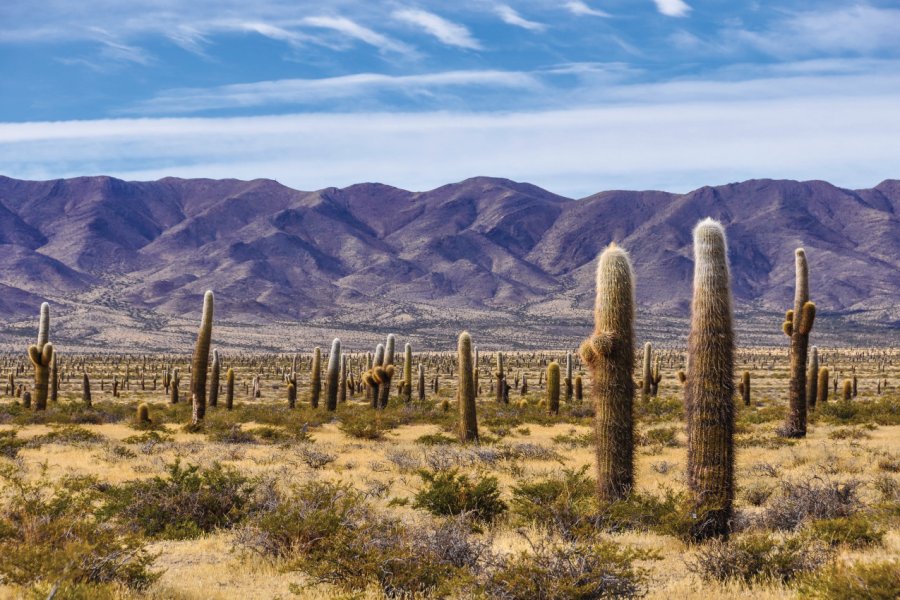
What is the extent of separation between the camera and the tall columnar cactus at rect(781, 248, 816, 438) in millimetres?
20328

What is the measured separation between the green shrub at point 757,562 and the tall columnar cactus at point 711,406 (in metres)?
1.20

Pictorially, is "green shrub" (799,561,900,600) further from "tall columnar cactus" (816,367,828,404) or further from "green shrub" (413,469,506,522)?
"tall columnar cactus" (816,367,828,404)

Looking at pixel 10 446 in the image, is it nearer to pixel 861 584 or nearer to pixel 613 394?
pixel 613 394

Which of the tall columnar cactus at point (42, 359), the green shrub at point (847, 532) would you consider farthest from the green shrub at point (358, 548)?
the tall columnar cactus at point (42, 359)

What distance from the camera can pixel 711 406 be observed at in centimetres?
917

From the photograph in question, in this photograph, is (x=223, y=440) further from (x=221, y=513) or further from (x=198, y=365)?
(x=221, y=513)

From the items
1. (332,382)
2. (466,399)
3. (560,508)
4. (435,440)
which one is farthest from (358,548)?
(332,382)

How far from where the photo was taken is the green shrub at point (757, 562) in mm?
7469

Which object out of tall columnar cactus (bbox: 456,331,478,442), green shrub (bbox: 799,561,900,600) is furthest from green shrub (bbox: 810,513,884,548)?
tall columnar cactus (bbox: 456,331,478,442)

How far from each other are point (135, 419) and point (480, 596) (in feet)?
76.6

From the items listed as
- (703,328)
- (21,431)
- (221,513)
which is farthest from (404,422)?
(703,328)

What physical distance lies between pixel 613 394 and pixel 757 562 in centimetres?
341

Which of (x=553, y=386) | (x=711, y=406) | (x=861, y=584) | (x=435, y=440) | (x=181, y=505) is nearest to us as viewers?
(x=861, y=584)

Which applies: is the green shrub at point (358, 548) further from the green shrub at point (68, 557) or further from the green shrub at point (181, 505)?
the green shrub at point (68, 557)
